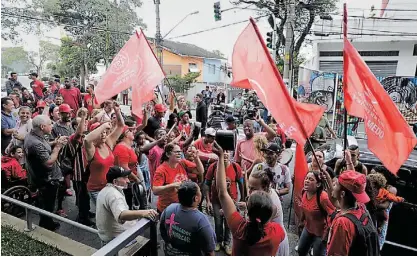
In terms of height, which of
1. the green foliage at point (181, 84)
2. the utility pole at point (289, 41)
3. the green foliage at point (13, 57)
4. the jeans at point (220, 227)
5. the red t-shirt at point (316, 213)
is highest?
the green foliage at point (13, 57)

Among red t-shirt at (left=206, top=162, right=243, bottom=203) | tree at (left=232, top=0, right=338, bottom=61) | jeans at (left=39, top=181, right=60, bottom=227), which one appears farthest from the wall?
red t-shirt at (left=206, top=162, right=243, bottom=203)

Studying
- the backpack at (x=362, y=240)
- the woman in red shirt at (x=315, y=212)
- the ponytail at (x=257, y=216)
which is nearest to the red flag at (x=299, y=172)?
the woman in red shirt at (x=315, y=212)

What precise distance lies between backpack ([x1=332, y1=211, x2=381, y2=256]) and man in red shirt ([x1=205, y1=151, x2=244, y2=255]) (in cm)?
171

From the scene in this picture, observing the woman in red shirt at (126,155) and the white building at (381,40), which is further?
the white building at (381,40)

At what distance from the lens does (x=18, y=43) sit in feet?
73.4

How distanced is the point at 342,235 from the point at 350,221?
0.41 ft

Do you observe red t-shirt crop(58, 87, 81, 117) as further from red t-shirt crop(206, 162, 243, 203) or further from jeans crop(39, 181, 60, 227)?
red t-shirt crop(206, 162, 243, 203)

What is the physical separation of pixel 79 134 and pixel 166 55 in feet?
118

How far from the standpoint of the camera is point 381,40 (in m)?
21.8

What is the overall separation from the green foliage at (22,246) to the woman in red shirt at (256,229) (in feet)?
9.16

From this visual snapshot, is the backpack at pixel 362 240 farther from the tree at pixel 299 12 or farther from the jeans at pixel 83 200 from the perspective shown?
the tree at pixel 299 12

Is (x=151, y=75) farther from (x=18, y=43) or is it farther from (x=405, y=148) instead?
(x=18, y=43)

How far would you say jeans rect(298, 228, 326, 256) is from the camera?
372 cm

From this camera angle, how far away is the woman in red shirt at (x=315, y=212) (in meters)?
3.62
